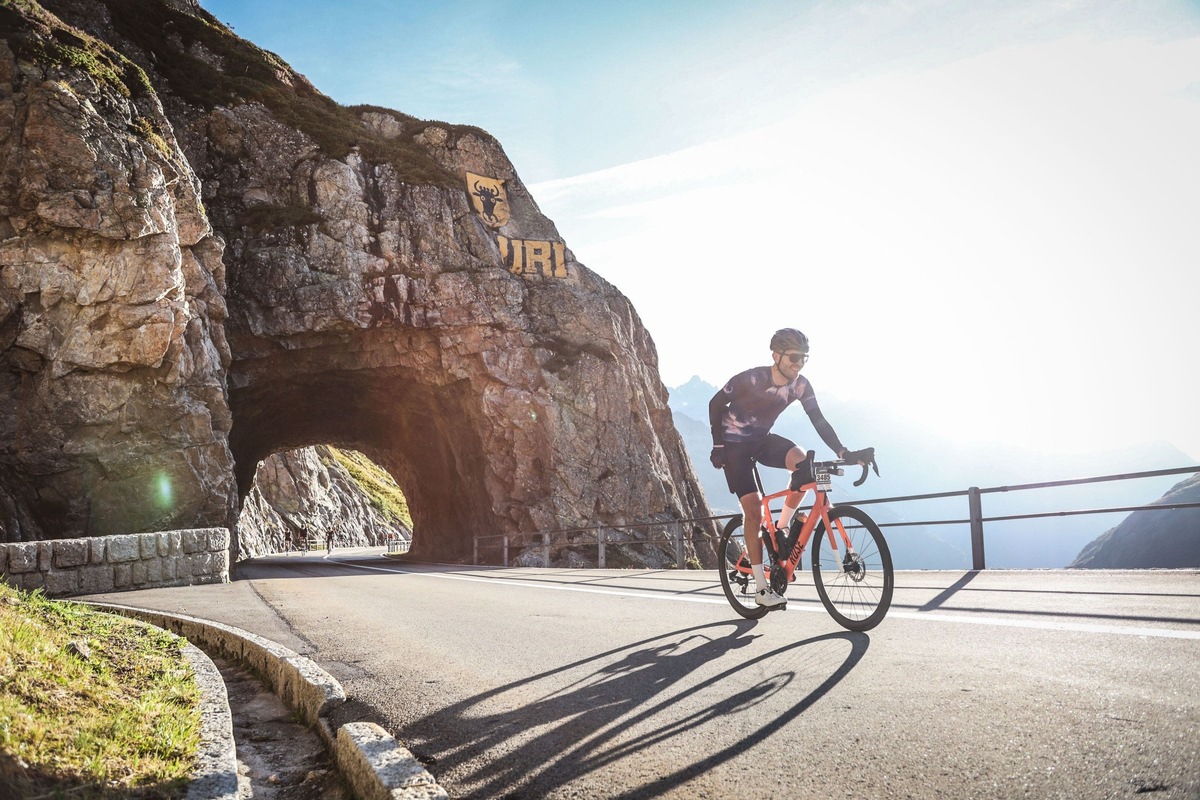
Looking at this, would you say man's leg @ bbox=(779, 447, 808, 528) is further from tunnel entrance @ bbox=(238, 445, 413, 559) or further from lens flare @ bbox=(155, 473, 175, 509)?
tunnel entrance @ bbox=(238, 445, 413, 559)

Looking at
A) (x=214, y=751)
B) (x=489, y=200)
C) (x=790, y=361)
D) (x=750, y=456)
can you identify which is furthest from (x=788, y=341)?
(x=489, y=200)

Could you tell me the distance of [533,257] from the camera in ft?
105

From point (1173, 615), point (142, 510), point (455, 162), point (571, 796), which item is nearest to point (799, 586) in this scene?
point (1173, 615)

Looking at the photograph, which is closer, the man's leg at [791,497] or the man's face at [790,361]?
the man's leg at [791,497]

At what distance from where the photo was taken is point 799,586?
7945 mm

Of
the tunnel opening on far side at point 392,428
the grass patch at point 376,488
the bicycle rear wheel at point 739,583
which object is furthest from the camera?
the grass patch at point 376,488

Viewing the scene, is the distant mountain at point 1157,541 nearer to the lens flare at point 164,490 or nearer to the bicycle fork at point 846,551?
the lens flare at point 164,490

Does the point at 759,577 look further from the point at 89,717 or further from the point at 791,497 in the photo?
the point at 89,717

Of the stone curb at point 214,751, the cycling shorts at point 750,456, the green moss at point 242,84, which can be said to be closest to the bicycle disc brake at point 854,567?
the cycling shorts at point 750,456

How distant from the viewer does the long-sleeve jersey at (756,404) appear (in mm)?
5730

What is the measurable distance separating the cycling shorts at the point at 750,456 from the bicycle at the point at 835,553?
0.13m

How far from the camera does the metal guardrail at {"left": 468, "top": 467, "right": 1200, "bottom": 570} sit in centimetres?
769

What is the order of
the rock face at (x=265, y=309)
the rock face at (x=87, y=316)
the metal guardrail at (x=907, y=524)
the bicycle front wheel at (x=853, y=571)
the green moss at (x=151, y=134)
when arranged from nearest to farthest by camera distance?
the bicycle front wheel at (x=853, y=571) → the metal guardrail at (x=907, y=524) → the rock face at (x=87, y=316) → the rock face at (x=265, y=309) → the green moss at (x=151, y=134)

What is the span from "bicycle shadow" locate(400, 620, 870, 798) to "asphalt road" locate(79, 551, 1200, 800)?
0.5 inches
